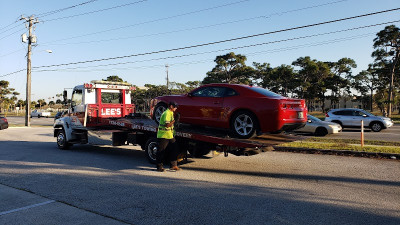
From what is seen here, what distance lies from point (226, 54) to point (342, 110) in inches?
1268

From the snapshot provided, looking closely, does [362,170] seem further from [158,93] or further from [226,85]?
[158,93]

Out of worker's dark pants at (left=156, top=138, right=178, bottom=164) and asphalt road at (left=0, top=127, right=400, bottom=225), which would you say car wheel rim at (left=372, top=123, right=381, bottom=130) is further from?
worker's dark pants at (left=156, top=138, right=178, bottom=164)

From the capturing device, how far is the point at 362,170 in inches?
308

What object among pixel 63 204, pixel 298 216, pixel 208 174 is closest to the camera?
pixel 298 216

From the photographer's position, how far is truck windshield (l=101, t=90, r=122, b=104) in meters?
11.3

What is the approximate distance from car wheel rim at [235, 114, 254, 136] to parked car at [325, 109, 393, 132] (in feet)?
51.4

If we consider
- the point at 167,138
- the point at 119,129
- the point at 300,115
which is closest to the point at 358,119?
the point at 300,115

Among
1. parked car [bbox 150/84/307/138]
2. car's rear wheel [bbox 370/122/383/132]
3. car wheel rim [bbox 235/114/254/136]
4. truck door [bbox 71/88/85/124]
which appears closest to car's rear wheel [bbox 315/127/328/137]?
car's rear wheel [bbox 370/122/383/132]

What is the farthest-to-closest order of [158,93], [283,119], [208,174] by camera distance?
1. [158,93]
2. [208,174]
3. [283,119]

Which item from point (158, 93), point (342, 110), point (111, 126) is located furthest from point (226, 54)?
point (111, 126)

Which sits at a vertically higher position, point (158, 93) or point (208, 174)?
point (158, 93)

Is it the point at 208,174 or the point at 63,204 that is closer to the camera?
the point at 63,204

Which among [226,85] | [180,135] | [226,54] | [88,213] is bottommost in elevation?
[88,213]

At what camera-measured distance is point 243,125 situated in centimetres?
704
